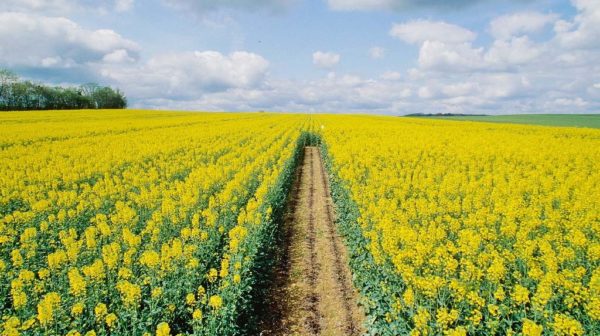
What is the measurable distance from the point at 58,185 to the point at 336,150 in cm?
1271

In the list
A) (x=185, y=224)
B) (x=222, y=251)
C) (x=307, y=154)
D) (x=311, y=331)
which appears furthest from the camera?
(x=307, y=154)

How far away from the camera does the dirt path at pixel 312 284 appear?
7309mm

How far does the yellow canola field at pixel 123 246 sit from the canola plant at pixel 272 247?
4 cm

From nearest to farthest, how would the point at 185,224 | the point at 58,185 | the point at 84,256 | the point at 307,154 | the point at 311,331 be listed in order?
1. the point at 311,331
2. the point at 84,256
3. the point at 185,224
4. the point at 58,185
5. the point at 307,154

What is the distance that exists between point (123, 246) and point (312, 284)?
4.26 m

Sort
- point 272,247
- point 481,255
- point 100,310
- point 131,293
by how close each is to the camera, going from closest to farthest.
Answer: point 100,310 → point 131,293 → point 481,255 → point 272,247

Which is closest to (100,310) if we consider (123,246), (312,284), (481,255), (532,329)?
(123,246)

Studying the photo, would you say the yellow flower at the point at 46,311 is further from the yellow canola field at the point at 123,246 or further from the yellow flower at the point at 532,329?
the yellow flower at the point at 532,329

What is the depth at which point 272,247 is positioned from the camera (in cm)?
1020

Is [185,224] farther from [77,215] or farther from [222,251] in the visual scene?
[77,215]

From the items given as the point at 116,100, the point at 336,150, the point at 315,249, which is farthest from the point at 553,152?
the point at 116,100

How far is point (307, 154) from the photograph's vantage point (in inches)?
1183

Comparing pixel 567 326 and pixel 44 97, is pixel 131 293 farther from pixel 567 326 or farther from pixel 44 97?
pixel 44 97

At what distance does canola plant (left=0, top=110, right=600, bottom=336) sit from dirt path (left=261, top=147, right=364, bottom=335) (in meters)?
0.48
